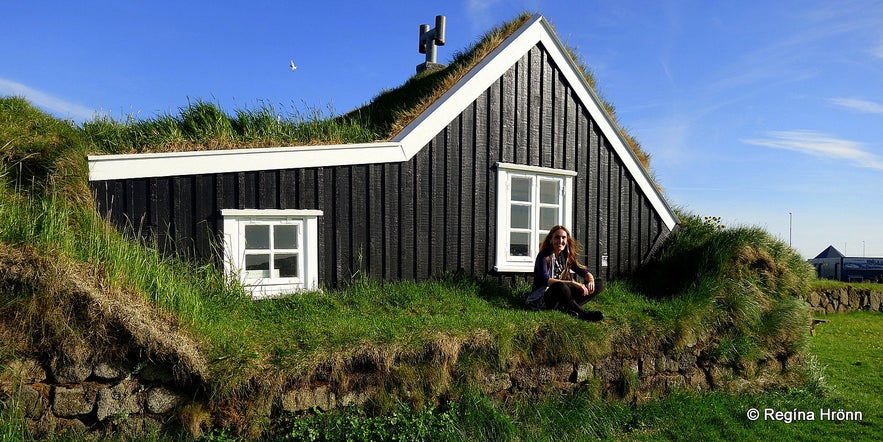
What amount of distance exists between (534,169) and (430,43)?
20.4ft

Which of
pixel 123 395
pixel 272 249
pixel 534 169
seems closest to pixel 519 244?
pixel 534 169

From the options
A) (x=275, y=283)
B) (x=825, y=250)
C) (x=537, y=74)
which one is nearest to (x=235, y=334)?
(x=275, y=283)

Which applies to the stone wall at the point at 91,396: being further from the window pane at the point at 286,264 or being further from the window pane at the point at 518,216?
the window pane at the point at 518,216

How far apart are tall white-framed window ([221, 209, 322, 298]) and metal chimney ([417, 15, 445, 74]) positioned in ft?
24.3

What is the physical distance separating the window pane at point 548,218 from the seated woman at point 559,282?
4.60ft

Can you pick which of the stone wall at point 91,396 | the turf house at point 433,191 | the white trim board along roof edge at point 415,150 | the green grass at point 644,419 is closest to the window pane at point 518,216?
the turf house at point 433,191

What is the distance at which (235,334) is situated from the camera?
5.27m

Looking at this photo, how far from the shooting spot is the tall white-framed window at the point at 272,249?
660 centimetres

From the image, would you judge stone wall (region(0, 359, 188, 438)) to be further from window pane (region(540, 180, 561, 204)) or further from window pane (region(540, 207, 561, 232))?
window pane (region(540, 180, 561, 204))

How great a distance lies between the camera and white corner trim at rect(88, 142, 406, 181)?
5.98 metres

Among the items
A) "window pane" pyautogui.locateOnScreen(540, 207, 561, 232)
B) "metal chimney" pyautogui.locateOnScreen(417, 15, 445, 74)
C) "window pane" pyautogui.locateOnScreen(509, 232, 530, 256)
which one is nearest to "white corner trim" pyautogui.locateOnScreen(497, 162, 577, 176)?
"window pane" pyautogui.locateOnScreen(540, 207, 561, 232)

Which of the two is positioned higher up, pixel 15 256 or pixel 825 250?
pixel 15 256

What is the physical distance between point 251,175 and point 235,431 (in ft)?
10.0

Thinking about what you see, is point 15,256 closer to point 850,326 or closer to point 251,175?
point 251,175
